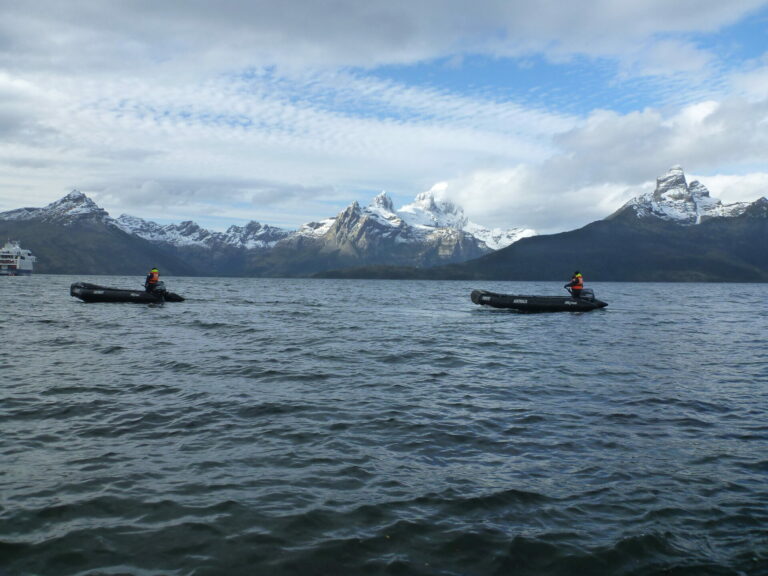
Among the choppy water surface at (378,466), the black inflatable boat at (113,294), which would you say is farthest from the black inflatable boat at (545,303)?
the black inflatable boat at (113,294)

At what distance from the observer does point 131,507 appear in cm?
938

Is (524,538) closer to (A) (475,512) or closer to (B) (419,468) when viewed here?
(A) (475,512)

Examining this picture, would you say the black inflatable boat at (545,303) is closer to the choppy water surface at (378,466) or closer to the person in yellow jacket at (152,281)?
the choppy water surface at (378,466)

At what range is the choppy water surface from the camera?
8117 millimetres

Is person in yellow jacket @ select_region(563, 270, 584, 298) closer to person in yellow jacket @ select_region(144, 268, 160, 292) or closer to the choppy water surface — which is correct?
the choppy water surface

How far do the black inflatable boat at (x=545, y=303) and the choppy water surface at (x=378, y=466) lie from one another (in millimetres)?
29262

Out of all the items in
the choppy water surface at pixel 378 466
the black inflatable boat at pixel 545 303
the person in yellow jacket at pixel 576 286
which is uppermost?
the person in yellow jacket at pixel 576 286

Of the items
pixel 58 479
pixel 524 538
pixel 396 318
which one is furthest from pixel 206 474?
pixel 396 318

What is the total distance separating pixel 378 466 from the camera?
11547 mm

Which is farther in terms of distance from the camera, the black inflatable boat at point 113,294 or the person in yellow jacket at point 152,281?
the person in yellow jacket at point 152,281

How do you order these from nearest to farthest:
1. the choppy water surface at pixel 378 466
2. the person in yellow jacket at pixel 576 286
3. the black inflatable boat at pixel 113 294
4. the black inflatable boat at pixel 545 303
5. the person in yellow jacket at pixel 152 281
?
the choppy water surface at pixel 378 466 → the black inflatable boat at pixel 545 303 → the person in yellow jacket at pixel 576 286 → the black inflatable boat at pixel 113 294 → the person in yellow jacket at pixel 152 281

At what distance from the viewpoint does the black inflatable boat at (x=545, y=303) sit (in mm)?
54562

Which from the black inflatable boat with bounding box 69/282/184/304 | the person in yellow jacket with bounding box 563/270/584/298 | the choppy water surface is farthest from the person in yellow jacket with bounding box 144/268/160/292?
the person in yellow jacket with bounding box 563/270/584/298

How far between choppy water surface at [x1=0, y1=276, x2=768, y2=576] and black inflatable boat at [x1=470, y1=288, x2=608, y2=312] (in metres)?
29.3
